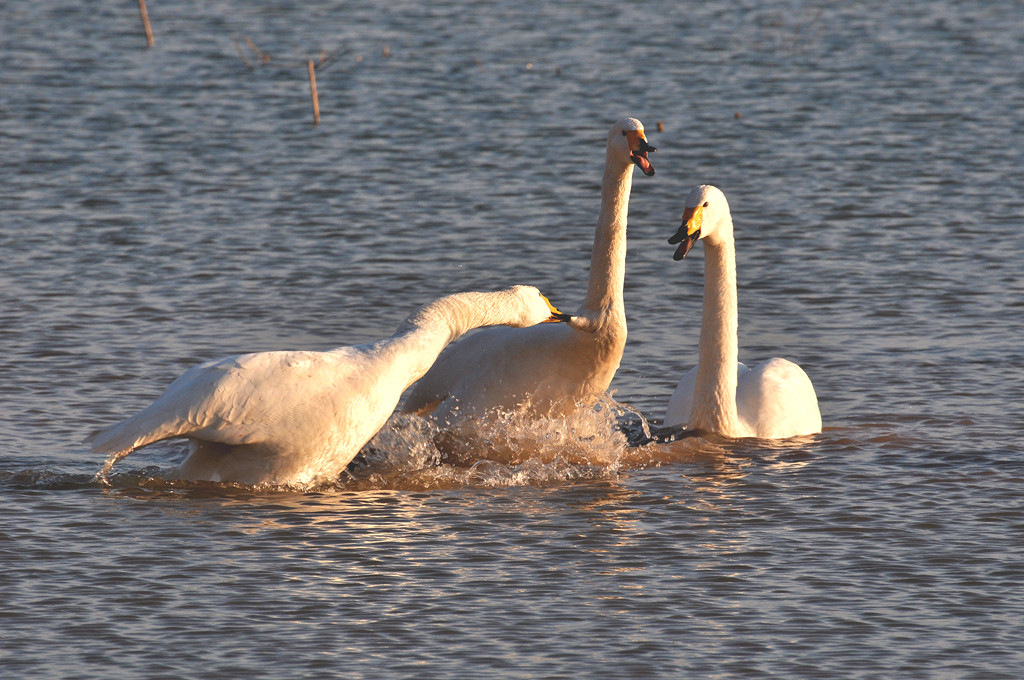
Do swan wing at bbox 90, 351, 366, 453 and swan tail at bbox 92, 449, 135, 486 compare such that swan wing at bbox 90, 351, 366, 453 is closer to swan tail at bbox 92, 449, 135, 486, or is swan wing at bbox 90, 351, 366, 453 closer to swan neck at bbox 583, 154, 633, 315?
swan tail at bbox 92, 449, 135, 486

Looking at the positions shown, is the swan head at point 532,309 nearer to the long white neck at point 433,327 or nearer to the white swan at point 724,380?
the long white neck at point 433,327

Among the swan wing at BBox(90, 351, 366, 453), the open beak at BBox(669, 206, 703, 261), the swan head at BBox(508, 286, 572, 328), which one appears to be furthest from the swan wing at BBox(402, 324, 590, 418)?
the swan wing at BBox(90, 351, 366, 453)

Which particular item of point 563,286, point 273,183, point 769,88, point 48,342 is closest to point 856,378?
point 563,286

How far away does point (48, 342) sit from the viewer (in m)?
11.6

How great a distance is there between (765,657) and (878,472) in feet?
9.68

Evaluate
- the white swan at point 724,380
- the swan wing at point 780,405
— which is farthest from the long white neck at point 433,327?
the swan wing at point 780,405

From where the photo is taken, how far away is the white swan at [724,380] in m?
9.87

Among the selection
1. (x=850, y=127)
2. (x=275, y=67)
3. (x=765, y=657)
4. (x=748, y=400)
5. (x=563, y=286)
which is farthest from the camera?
(x=275, y=67)

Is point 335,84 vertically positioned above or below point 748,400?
above

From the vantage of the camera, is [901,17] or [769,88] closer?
[769,88]

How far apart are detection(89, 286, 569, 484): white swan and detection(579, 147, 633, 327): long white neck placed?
2.99 feet

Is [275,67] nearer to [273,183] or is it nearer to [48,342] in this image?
[273,183]

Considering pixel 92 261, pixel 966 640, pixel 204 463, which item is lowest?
pixel 966 640

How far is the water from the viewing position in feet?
23.0
